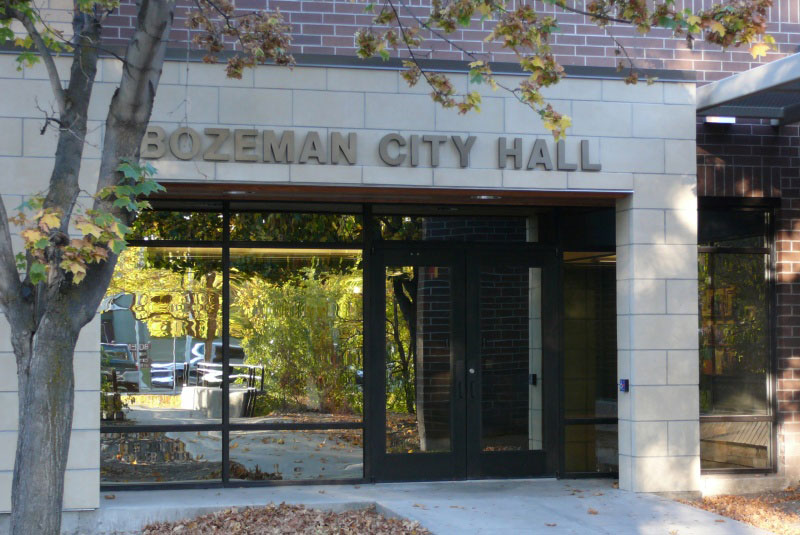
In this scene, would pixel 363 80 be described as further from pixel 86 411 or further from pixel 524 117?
pixel 86 411

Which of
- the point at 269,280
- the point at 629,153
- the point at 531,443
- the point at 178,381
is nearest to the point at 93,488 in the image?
the point at 178,381

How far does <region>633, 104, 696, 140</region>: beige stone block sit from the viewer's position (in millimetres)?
9844

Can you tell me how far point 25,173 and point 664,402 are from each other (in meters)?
6.44

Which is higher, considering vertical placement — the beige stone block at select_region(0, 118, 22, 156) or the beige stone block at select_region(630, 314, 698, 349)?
the beige stone block at select_region(0, 118, 22, 156)

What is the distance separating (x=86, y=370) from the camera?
876 cm

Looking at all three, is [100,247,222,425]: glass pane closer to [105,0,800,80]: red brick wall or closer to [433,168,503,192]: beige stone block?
[105,0,800,80]: red brick wall

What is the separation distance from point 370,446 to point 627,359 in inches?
110

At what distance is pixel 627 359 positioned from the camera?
387 inches

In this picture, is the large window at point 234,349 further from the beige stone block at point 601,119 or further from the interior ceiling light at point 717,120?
the interior ceiling light at point 717,120

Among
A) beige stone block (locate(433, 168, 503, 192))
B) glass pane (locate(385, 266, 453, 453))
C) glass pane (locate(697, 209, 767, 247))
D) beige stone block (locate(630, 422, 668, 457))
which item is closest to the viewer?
beige stone block (locate(433, 168, 503, 192))

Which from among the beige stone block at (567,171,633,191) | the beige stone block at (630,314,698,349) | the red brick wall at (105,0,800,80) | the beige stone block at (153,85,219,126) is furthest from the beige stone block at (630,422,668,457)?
the beige stone block at (153,85,219,126)

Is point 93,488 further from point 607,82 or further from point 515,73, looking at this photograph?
point 607,82

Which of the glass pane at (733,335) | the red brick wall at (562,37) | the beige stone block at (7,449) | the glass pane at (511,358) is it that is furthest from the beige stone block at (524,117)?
the beige stone block at (7,449)

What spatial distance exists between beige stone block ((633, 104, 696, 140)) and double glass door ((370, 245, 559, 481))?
179 cm
